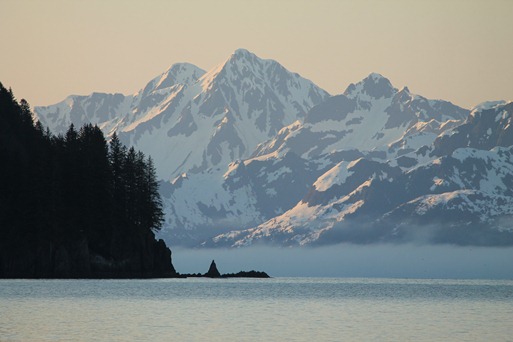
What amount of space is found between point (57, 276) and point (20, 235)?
29.6ft

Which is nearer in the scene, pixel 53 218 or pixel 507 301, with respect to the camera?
pixel 507 301

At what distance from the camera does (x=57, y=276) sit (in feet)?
650

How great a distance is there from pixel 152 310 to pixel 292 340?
119 ft

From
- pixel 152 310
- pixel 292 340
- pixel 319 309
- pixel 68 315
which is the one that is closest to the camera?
pixel 292 340

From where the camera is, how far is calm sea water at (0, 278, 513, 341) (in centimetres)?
10706

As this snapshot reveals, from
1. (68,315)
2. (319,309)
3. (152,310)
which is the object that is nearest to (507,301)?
(319,309)

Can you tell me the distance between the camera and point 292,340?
103500mm

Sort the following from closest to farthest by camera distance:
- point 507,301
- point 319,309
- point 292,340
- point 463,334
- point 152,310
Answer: point 292,340
point 463,334
point 152,310
point 319,309
point 507,301

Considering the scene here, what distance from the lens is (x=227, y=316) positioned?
431 feet

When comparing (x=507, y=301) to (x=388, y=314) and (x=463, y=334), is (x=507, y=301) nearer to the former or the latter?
(x=388, y=314)

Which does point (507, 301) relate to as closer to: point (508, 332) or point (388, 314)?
point (388, 314)

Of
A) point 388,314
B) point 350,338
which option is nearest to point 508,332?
point 350,338

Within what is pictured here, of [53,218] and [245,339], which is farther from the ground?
[53,218]

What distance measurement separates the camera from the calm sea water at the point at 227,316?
351ft
